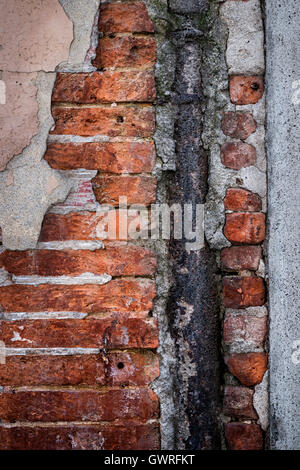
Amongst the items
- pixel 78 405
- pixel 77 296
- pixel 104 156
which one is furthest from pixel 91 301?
pixel 104 156

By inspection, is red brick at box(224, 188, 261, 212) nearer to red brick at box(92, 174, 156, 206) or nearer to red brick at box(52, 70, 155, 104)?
red brick at box(92, 174, 156, 206)

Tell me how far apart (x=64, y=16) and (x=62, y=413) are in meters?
1.04

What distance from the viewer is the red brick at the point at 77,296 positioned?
1.01 meters

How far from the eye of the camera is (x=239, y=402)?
103cm

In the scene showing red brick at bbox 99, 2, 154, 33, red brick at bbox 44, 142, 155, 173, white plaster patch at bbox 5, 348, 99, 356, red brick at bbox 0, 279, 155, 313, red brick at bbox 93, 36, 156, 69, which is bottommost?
white plaster patch at bbox 5, 348, 99, 356

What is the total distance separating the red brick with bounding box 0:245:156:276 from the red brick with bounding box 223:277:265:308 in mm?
285

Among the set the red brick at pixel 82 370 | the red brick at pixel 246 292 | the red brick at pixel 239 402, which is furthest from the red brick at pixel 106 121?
the red brick at pixel 239 402

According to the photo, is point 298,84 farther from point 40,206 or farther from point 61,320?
point 61,320

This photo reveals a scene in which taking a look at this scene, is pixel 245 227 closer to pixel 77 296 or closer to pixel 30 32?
pixel 77 296

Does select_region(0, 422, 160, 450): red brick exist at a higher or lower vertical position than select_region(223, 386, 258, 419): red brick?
lower

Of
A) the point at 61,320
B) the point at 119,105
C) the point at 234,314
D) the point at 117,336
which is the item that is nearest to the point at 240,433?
the point at 234,314

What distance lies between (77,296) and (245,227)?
0.49 m

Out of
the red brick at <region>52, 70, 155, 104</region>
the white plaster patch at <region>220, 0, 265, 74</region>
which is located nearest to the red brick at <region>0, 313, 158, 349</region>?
the red brick at <region>52, 70, 155, 104</region>

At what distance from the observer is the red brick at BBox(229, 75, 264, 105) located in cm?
102
